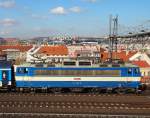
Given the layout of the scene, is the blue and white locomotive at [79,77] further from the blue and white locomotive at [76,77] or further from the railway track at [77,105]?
the railway track at [77,105]

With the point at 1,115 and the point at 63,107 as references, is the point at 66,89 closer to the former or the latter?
the point at 63,107

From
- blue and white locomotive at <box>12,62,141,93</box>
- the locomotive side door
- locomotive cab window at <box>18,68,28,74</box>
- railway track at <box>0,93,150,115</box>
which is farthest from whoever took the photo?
the locomotive side door

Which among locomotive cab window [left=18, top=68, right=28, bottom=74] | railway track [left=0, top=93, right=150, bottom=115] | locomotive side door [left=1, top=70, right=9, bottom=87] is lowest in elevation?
railway track [left=0, top=93, right=150, bottom=115]

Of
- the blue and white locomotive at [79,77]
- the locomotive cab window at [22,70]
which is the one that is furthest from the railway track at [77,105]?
the locomotive cab window at [22,70]

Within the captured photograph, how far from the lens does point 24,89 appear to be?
48.9 meters

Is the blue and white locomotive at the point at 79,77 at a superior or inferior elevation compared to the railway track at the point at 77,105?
superior

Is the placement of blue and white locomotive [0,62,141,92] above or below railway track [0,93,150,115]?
above

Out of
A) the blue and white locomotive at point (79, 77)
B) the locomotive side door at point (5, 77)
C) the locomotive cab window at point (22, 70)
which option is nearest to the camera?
the blue and white locomotive at point (79, 77)

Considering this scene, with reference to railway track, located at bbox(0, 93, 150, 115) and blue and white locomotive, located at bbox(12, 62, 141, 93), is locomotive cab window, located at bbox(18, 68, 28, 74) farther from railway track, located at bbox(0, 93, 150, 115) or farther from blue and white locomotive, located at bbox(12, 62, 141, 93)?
railway track, located at bbox(0, 93, 150, 115)

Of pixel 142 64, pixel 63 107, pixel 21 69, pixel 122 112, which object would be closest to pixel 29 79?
pixel 21 69

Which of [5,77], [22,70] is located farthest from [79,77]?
[5,77]

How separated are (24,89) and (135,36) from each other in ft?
137

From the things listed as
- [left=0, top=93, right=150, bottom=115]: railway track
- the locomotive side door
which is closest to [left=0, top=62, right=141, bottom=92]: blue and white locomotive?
the locomotive side door

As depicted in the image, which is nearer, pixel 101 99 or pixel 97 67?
pixel 101 99
